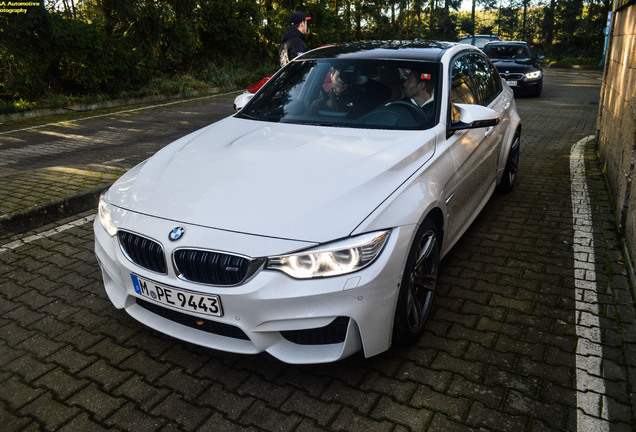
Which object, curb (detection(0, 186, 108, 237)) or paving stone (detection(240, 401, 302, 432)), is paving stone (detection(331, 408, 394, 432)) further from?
curb (detection(0, 186, 108, 237))

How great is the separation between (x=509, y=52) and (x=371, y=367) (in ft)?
49.3

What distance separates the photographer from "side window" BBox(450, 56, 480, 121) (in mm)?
3899

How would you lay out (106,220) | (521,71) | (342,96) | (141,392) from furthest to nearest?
(521,71) → (342,96) → (106,220) → (141,392)

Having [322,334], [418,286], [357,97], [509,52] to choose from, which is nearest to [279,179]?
[322,334]

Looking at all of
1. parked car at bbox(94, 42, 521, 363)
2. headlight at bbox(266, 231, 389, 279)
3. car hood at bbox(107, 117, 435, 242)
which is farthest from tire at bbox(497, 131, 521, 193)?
headlight at bbox(266, 231, 389, 279)

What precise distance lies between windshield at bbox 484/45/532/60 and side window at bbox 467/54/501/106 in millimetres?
10975

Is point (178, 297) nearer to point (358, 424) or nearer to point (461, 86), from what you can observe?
point (358, 424)

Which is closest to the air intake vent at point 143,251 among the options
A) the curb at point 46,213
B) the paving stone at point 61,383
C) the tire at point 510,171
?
the paving stone at point 61,383

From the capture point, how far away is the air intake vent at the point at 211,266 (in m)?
2.51

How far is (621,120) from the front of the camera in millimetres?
5699

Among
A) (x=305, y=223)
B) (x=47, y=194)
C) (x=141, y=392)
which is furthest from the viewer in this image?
(x=47, y=194)

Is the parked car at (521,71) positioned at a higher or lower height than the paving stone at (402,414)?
higher

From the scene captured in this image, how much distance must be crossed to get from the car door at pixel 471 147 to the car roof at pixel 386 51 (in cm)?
20

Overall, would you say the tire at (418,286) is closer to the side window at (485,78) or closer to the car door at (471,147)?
the car door at (471,147)
